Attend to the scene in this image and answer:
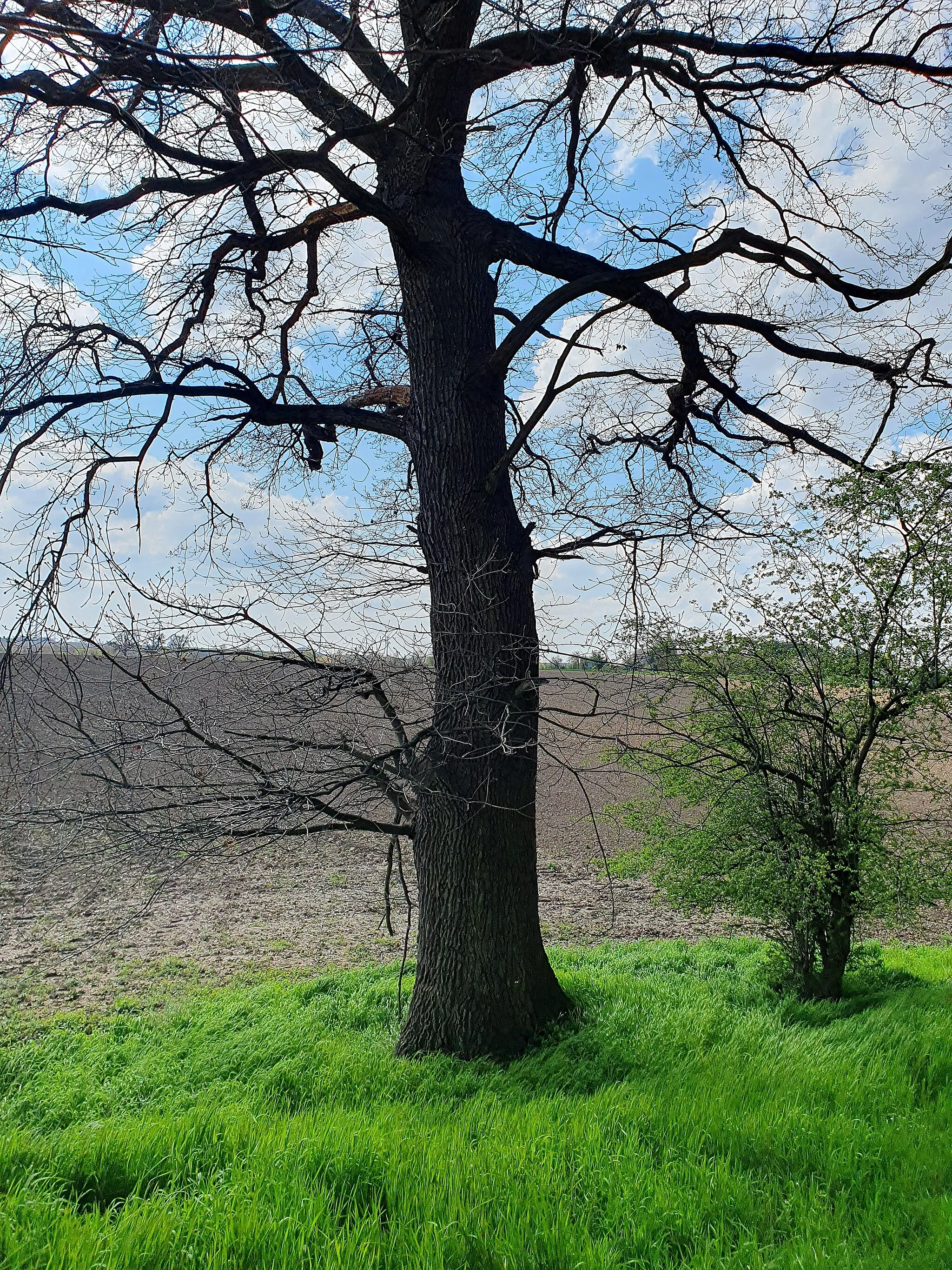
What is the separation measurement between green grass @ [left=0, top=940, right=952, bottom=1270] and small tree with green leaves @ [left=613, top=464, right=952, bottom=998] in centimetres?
112

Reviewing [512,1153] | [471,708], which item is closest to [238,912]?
[471,708]

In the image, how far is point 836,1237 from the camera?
2.83 metres

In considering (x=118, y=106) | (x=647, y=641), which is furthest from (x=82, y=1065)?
(x=118, y=106)

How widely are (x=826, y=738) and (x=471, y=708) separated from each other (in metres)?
3.42

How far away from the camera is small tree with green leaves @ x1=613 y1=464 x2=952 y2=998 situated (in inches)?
268

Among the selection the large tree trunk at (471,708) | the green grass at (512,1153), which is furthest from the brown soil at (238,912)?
the green grass at (512,1153)

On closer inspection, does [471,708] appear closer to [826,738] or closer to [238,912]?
[826,738]

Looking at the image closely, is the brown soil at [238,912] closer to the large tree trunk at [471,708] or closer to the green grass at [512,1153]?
the large tree trunk at [471,708]

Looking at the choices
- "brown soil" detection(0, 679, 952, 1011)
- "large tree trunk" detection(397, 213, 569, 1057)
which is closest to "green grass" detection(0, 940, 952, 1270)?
"large tree trunk" detection(397, 213, 569, 1057)

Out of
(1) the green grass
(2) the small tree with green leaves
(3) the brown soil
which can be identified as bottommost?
(3) the brown soil

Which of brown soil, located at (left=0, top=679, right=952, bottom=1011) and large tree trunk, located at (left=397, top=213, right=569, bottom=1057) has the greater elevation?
large tree trunk, located at (left=397, top=213, right=569, bottom=1057)

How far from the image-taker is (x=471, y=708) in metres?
5.64

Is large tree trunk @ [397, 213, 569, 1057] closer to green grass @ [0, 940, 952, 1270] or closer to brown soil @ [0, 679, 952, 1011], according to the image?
green grass @ [0, 940, 952, 1270]

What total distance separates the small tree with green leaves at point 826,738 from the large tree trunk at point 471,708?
4.41ft
